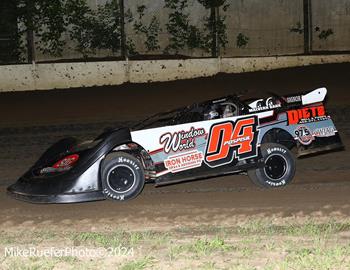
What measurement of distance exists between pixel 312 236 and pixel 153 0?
15673mm

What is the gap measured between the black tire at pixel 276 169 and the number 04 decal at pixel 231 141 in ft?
0.78

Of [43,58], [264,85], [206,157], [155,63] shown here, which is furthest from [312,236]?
[43,58]

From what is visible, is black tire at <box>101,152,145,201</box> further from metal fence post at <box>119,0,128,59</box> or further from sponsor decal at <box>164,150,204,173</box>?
metal fence post at <box>119,0,128,59</box>

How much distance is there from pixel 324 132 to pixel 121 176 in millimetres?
2614

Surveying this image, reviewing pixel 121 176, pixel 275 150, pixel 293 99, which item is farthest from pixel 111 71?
pixel 121 176

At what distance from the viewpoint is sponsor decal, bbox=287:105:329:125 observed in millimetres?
8125

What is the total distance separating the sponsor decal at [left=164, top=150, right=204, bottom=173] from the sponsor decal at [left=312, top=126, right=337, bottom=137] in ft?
5.06

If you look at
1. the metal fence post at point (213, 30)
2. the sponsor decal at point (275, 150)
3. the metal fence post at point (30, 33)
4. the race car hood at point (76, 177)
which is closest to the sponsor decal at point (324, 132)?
the sponsor decal at point (275, 150)

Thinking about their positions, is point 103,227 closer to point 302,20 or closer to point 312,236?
point 312,236

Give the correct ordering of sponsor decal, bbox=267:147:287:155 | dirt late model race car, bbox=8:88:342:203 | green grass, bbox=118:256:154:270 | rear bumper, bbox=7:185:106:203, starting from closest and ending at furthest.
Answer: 1. green grass, bbox=118:256:154:270
2. rear bumper, bbox=7:185:106:203
3. dirt late model race car, bbox=8:88:342:203
4. sponsor decal, bbox=267:147:287:155

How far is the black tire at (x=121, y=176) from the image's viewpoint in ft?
24.3

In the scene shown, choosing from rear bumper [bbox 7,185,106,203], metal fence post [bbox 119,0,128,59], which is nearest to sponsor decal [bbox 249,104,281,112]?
rear bumper [bbox 7,185,106,203]

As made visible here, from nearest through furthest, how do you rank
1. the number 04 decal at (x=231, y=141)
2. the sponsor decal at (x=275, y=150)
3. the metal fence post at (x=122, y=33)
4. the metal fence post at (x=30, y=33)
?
the number 04 decal at (x=231, y=141), the sponsor decal at (x=275, y=150), the metal fence post at (x=30, y=33), the metal fence post at (x=122, y=33)

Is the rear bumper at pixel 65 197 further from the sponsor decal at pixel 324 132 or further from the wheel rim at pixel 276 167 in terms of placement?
the sponsor decal at pixel 324 132
